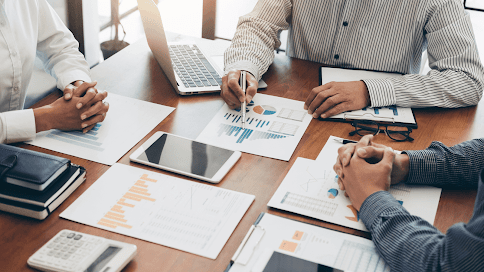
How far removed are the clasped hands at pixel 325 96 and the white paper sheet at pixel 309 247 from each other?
1.69 feet

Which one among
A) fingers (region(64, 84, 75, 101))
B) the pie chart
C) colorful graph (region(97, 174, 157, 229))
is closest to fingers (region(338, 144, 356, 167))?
the pie chart

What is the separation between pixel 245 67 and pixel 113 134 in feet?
1.70

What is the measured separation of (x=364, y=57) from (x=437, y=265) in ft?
3.67

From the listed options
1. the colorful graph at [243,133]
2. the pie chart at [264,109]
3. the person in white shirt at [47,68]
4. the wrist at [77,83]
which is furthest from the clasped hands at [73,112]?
the pie chart at [264,109]

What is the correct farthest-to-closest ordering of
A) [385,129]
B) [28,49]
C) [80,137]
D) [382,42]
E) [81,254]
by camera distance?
[382,42] → [28,49] → [385,129] → [80,137] → [81,254]

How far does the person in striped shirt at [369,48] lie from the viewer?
4.56ft

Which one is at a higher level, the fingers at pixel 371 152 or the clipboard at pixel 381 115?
the fingers at pixel 371 152

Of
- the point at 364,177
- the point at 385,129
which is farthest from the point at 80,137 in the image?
the point at 385,129

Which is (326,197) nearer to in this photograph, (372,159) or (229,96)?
(372,159)

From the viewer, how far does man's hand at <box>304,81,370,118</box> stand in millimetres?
1344

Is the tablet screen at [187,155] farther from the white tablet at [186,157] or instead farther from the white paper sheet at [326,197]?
the white paper sheet at [326,197]

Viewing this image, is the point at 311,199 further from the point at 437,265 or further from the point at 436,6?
the point at 436,6

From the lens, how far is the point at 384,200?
928 mm

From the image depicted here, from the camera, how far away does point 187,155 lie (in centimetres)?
112
